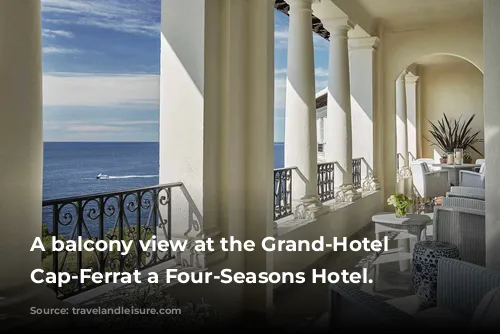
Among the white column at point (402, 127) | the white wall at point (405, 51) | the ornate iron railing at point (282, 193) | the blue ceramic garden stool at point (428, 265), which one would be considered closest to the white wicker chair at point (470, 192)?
the ornate iron railing at point (282, 193)

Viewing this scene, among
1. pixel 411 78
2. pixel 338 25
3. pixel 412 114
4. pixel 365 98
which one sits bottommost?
pixel 365 98

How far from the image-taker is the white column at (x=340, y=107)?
7742 mm

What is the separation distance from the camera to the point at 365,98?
9.31 metres

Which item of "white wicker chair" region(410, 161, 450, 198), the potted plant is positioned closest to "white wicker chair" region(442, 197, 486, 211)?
"white wicker chair" region(410, 161, 450, 198)

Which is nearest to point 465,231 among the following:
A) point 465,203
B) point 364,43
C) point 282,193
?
point 465,203

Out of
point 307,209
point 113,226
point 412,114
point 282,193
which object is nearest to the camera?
point 113,226

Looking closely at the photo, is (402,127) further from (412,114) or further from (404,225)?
(404,225)

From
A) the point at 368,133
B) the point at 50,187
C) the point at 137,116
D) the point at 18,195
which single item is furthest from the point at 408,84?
the point at 50,187

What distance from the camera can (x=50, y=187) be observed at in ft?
149

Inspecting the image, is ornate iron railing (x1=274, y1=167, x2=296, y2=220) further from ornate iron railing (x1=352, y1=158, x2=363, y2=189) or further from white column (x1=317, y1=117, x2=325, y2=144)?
white column (x1=317, y1=117, x2=325, y2=144)

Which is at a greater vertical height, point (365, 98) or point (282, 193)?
point (365, 98)

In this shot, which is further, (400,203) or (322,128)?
(322,128)

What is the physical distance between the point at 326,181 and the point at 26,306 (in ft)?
19.6

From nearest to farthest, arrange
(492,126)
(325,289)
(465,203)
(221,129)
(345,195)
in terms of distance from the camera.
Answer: (492,126)
(221,129)
(325,289)
(465,203)
(345,195)
